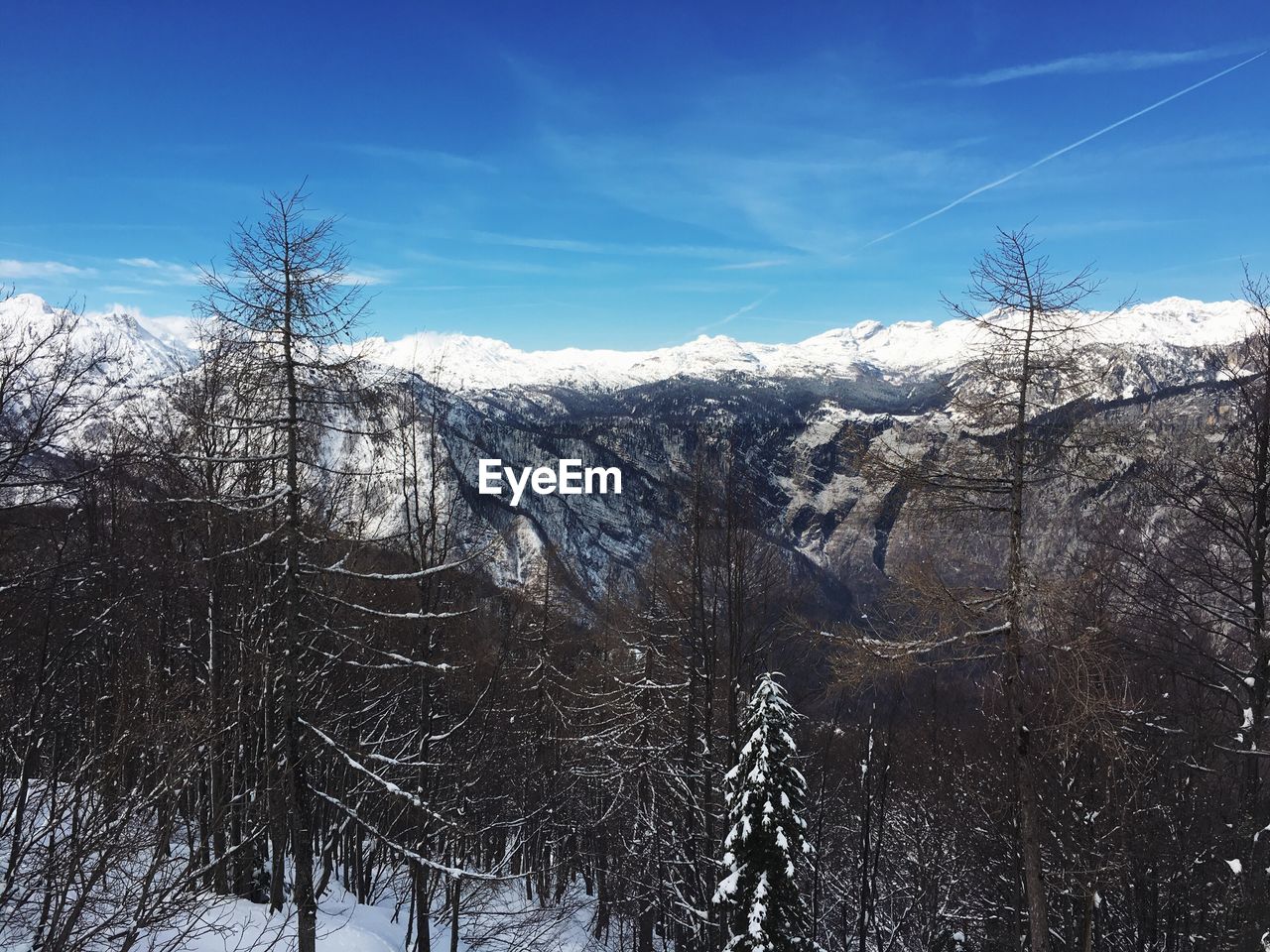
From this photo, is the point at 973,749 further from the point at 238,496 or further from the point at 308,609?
the point at 238,496

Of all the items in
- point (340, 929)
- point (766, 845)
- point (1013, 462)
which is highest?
point (1013, 462)

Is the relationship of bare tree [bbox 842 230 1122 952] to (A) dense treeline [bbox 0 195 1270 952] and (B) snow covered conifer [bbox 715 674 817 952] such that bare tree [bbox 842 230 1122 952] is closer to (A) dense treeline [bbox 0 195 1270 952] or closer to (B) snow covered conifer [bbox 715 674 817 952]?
(A) dense treeline [bbox 0 195 1270 952]

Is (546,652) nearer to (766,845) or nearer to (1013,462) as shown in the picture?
(766,845)

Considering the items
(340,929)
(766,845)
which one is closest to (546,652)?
(340,929)

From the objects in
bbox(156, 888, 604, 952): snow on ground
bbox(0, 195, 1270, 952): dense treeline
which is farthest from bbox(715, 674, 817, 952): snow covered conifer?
bbox(156, 888, 604, 952): snow on ground

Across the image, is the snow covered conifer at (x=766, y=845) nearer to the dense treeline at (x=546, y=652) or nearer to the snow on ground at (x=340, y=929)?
the dense treeline at (x=546, y=652)

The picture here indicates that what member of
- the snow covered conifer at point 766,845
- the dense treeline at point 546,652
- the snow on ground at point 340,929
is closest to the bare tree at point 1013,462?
the dense treeline at point 546,652

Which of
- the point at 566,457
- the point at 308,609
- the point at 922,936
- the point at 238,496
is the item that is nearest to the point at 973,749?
the point at 922,936
